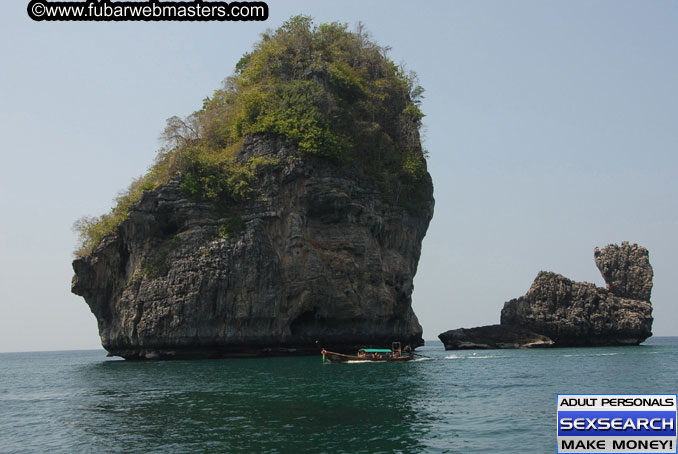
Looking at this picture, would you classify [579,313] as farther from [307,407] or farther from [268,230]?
[307,407]

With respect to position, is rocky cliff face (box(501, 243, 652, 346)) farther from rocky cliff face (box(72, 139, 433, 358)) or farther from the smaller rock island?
rocky cliff face (box(72, 139, 433, 358))

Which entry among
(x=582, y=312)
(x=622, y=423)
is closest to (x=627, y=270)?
(x=582, y=312)

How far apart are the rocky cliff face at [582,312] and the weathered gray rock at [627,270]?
103mm

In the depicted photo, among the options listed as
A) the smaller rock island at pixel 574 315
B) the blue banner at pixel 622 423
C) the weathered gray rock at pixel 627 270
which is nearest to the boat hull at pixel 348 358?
the smaller rock island at pixel 574 315

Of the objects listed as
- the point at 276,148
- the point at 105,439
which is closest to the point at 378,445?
the point at 105,439

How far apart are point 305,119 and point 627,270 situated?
4262cm

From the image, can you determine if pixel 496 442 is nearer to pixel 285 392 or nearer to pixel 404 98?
pixel 285 392

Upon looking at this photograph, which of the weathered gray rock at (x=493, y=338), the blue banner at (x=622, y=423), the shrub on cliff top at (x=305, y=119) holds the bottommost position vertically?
the weathered gray rock at (x=493, y=338)

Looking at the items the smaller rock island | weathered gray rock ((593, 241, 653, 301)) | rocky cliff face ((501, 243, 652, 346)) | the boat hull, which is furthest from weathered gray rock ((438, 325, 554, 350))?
the boat hull

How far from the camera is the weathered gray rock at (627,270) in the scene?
68.2 meters

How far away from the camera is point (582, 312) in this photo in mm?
64062

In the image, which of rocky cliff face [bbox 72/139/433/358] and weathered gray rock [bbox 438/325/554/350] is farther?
weathered gray rock [bbox 438/325/554/350]

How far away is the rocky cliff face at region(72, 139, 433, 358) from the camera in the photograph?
46281 millimetres

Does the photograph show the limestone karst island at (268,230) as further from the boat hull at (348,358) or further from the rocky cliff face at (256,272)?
the boat hull at (348,358)
